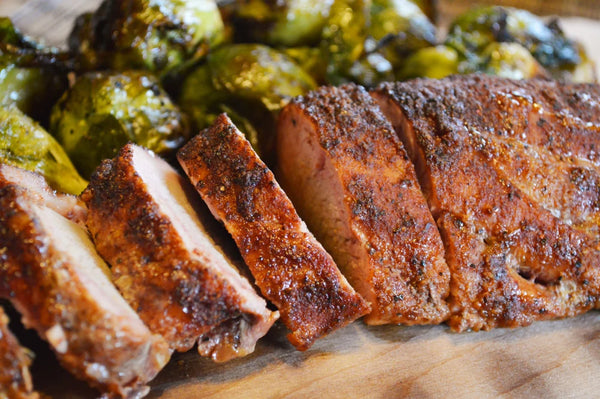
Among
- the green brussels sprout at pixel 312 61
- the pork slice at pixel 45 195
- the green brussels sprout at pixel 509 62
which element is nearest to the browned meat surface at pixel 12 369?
the pork slice at pixel 45 195

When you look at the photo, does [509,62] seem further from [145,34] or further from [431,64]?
[145,34]

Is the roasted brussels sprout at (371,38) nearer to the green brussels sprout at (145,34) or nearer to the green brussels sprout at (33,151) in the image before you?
the green brussels sprout at (145,34)

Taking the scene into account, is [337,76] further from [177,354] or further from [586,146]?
[177,354]

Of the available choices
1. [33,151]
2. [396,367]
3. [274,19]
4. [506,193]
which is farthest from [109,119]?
[506,193]

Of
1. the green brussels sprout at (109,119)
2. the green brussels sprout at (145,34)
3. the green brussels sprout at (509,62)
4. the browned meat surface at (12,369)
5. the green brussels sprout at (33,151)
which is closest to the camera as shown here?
the browned meat surface at (12,369)

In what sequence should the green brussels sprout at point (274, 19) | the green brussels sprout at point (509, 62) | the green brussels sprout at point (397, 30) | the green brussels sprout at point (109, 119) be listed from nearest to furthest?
the green brussels sprout at point (109, 119) < the green brussels sprout at point (274, 19) < the green brussels sprout at point (509, 62) < the green brussels sprout at point (397, 30)

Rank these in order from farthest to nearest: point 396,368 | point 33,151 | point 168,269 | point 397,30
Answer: point 397,30, point 33,151, point 396,368, point 168,269

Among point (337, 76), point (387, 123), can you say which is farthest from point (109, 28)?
point (387, 123)
